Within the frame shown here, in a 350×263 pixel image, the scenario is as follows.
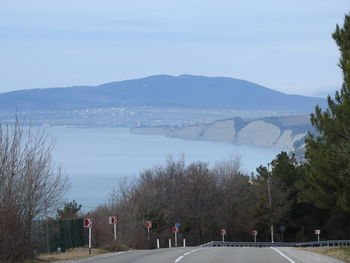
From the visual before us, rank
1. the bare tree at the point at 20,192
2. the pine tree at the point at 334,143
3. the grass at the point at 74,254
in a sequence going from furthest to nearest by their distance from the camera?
1. the pine tree at the point at 334,143
2. the grass at the point at 74,254
3. the bare tree at the point at 20,192

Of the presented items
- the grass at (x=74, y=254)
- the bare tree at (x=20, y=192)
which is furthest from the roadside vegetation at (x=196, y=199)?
the grass at (x=74, y=254)

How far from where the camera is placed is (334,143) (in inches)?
1267

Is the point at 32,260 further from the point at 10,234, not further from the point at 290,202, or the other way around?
the point at 290,202

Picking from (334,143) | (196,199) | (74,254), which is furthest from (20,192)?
(196,199)

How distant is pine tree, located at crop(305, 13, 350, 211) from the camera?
100ft

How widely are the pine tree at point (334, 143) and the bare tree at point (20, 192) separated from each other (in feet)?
38.6

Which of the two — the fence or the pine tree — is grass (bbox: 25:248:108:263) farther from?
the pine tree

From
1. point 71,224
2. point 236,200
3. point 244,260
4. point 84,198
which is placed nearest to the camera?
point 244,260

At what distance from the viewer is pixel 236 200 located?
83.0 m

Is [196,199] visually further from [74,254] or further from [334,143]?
[74,254]

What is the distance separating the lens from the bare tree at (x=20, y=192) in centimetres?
2128

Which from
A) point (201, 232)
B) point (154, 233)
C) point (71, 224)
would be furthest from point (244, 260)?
point (201, 232)

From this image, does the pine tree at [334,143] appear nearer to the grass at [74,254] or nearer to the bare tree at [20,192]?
the grass at [74,254]

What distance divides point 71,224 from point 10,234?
38.1 ft
